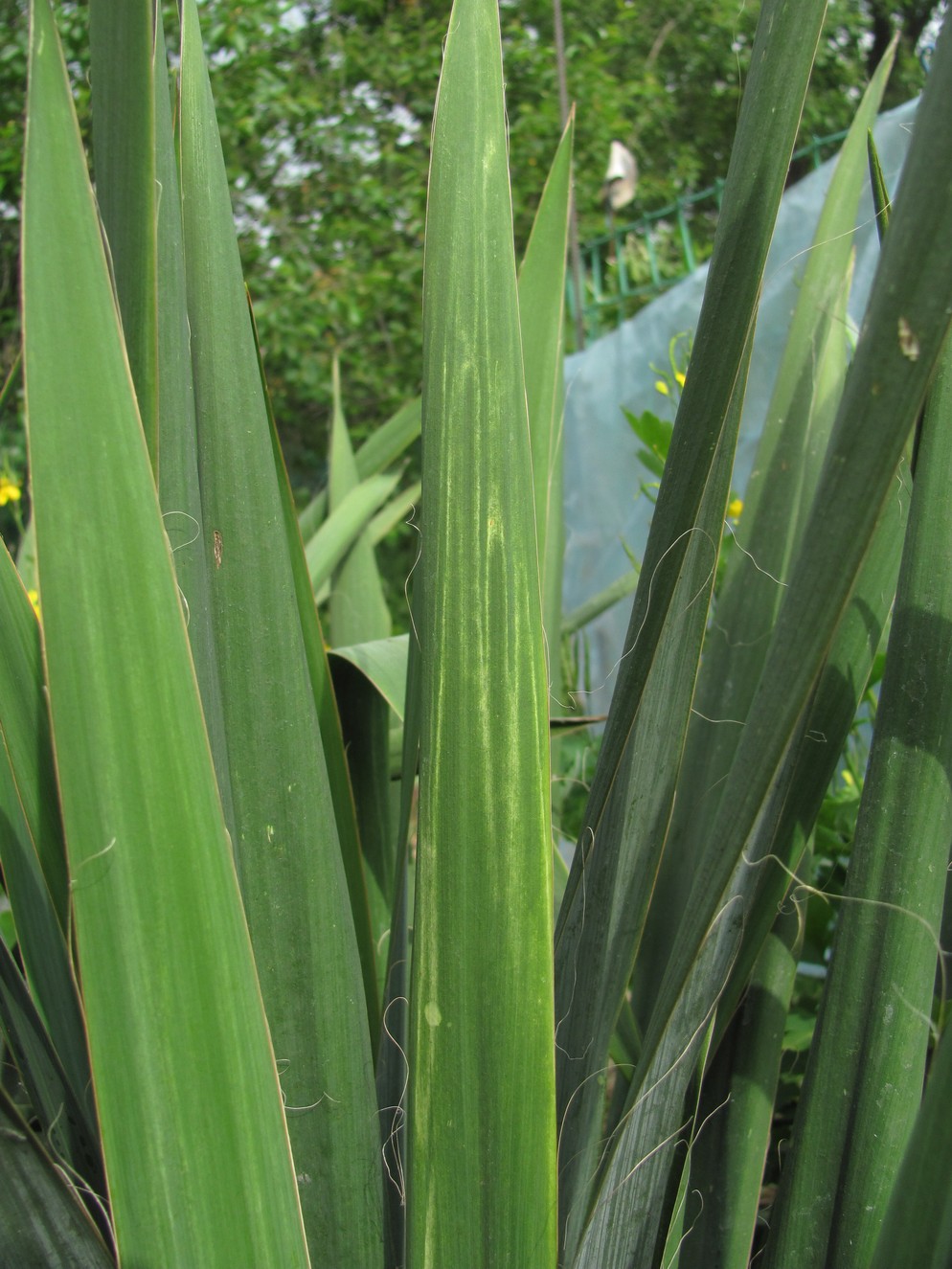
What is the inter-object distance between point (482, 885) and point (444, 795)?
4 centimetres

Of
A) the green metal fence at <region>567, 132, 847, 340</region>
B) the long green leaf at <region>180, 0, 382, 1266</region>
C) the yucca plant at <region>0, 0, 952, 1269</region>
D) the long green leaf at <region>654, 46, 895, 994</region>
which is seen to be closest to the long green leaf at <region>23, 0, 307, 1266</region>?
the yucca plant at <region>0, 0, 952, 1269</region>

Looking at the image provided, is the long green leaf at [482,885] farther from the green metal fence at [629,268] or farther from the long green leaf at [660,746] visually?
the green metal fence at [629,268]

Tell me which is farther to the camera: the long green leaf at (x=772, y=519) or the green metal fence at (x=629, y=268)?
the green metal fence at (x=629, y=268)

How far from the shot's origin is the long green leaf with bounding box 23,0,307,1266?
1.16 feet

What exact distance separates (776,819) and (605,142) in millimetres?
4419

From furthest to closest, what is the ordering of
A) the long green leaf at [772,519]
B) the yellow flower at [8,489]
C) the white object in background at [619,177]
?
the white object in background at [619,177] < the yellow flower at [8,489] < the long green leaf at [772,519]

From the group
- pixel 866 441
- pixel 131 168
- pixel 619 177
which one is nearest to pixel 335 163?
pixel 619 177

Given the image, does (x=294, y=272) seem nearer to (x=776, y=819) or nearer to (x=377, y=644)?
(x=377, y=644)

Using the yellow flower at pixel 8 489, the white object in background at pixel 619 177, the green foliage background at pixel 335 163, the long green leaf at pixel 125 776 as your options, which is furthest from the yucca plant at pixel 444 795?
the white object in background at pixel 619 177

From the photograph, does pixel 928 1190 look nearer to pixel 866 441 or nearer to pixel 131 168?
pixel 866 441

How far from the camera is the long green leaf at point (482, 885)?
1.34ft

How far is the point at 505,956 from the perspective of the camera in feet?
1.34

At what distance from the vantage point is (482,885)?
1.34 ft

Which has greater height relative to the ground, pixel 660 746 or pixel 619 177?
pixel 619 177
